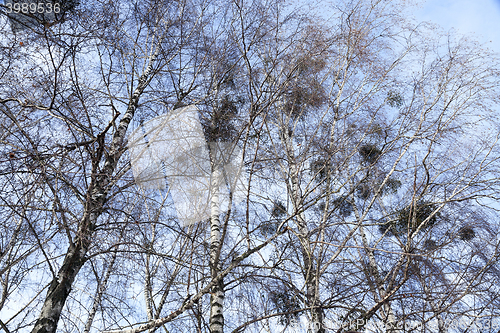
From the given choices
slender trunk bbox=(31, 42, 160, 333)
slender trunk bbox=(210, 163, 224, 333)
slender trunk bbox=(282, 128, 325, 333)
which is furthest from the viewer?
slender trunk bbox=(210, 163, 224, 333)

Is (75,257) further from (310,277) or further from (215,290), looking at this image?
(310,277)

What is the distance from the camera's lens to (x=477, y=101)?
13.8ft

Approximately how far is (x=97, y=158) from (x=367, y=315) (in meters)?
2.09

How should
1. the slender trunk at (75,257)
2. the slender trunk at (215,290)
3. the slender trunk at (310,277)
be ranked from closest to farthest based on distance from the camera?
1. the slender trunk at (310,277)
2. the slender trunk at (75,257)
3. the slender trunk at (215,290)

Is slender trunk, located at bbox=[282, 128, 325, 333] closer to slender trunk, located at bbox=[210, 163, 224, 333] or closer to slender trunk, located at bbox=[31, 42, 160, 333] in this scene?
slender trunk, located at bbox=[210, 163, 224, 333]

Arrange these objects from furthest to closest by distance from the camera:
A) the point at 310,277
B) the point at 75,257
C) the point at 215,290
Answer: the point at 310,277 → the point at 215,290 → the point at 75,257

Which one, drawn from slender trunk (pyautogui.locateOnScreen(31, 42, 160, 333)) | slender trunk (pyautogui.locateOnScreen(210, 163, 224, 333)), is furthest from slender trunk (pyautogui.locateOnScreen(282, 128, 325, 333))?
slender trunk (pyautogui.locateOnScreen(31, 42, 160, 333))

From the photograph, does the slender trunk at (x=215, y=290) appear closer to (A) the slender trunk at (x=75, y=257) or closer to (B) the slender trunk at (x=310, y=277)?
(B) the slender trunk at (x=310, y=277)

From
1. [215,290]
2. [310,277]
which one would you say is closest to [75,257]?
[215,290]

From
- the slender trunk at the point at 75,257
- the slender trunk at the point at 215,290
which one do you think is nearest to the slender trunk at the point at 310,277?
the slender trunk at the point at 215,290

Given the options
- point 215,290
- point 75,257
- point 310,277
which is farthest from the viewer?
point 310,277

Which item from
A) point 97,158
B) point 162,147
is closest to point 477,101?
point 162,147

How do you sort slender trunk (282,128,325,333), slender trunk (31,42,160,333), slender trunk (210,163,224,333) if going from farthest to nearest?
slender trunk (210,163,224,333) → slender trunk (31,42,160,333) → slender trunk (282,128,325,333)

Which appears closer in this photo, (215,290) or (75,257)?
(75,257)
